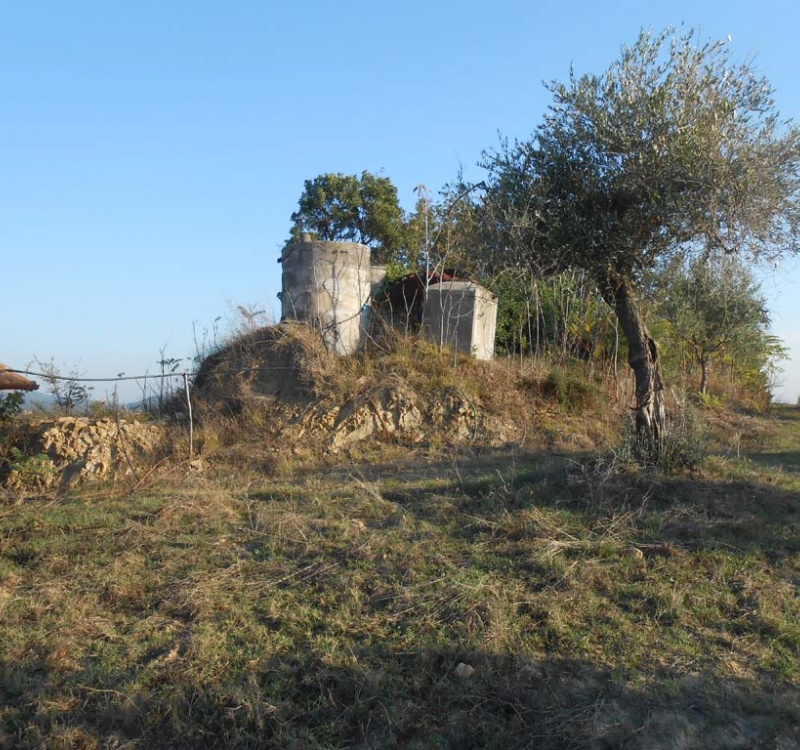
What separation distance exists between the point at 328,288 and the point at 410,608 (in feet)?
24.8

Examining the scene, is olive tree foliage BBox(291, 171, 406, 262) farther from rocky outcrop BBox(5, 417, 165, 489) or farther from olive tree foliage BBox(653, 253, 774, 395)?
rocky outcrop BBox(5, 417, 165, 489)

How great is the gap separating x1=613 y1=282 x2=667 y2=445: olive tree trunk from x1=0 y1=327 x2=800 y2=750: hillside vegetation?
0.48m

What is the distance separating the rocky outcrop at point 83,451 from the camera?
27.1ft

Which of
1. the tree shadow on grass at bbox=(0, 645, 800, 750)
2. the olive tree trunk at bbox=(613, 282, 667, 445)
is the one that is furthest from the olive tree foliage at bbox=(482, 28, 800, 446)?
the tree shadow on grass at bbox=(0, 645, 800, 750)

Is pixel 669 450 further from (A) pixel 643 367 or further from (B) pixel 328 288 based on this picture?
(B) pixel 328 288

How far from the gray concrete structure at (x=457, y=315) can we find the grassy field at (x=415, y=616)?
4.95 meters

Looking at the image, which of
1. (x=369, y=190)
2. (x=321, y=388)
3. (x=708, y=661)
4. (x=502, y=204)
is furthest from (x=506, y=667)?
(x=369, y=190)

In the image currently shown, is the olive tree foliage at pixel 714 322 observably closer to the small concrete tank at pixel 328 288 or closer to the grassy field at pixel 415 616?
the small concrete tank at pixel 328 288

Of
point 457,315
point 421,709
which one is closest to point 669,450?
point 421,709

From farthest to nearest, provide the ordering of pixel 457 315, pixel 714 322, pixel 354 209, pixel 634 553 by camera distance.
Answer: pixel 354 209 → pixel 714 322 → pixel 457 315 → pixel 634 553

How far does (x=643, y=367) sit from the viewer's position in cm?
766

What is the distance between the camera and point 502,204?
7.50 m

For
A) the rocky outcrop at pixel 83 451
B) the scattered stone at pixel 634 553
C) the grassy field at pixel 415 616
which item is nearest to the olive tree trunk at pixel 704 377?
the grassy field at pixel 415 616

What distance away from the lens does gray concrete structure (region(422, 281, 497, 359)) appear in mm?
12211
